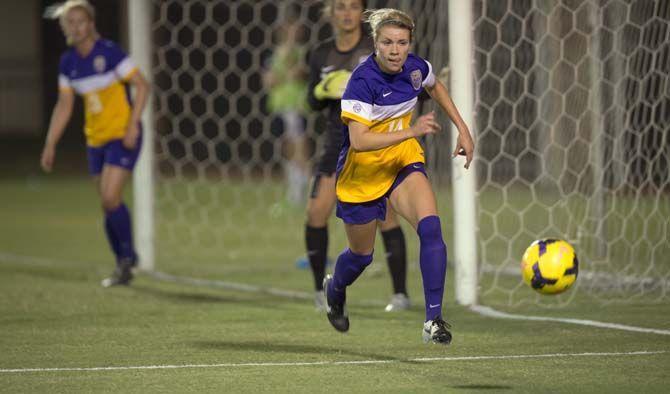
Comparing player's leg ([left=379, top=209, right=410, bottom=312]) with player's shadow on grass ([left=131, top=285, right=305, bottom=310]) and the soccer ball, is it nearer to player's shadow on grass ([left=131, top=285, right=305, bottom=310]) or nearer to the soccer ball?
player's shadow on grass ([left=131, top=285, right=305, bottom=310])

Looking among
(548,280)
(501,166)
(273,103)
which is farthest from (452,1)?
(273,103)

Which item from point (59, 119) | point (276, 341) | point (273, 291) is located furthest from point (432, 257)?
point (59, 119)

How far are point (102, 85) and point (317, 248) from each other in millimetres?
2084

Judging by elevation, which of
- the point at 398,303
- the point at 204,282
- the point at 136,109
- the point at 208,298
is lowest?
the point at 204,282

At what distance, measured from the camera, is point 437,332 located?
5.24 m

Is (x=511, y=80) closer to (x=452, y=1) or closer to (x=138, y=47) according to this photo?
(x=138, y=47)

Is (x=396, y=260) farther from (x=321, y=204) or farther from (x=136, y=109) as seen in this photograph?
(x=136, y=109)

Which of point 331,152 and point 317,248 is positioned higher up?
point 331,152

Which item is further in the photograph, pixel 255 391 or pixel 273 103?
pixel 273 103

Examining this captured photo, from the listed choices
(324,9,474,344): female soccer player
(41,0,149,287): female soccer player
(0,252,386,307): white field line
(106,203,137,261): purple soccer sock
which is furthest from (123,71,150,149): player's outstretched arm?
(324,9,474,344): female soccer player

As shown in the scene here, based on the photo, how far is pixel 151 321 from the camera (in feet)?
22.2

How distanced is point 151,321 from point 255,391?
213cm

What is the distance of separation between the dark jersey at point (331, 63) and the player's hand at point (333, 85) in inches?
1.5

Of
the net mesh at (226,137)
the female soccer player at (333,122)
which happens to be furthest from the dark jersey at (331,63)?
the net mesh at (226,137)
